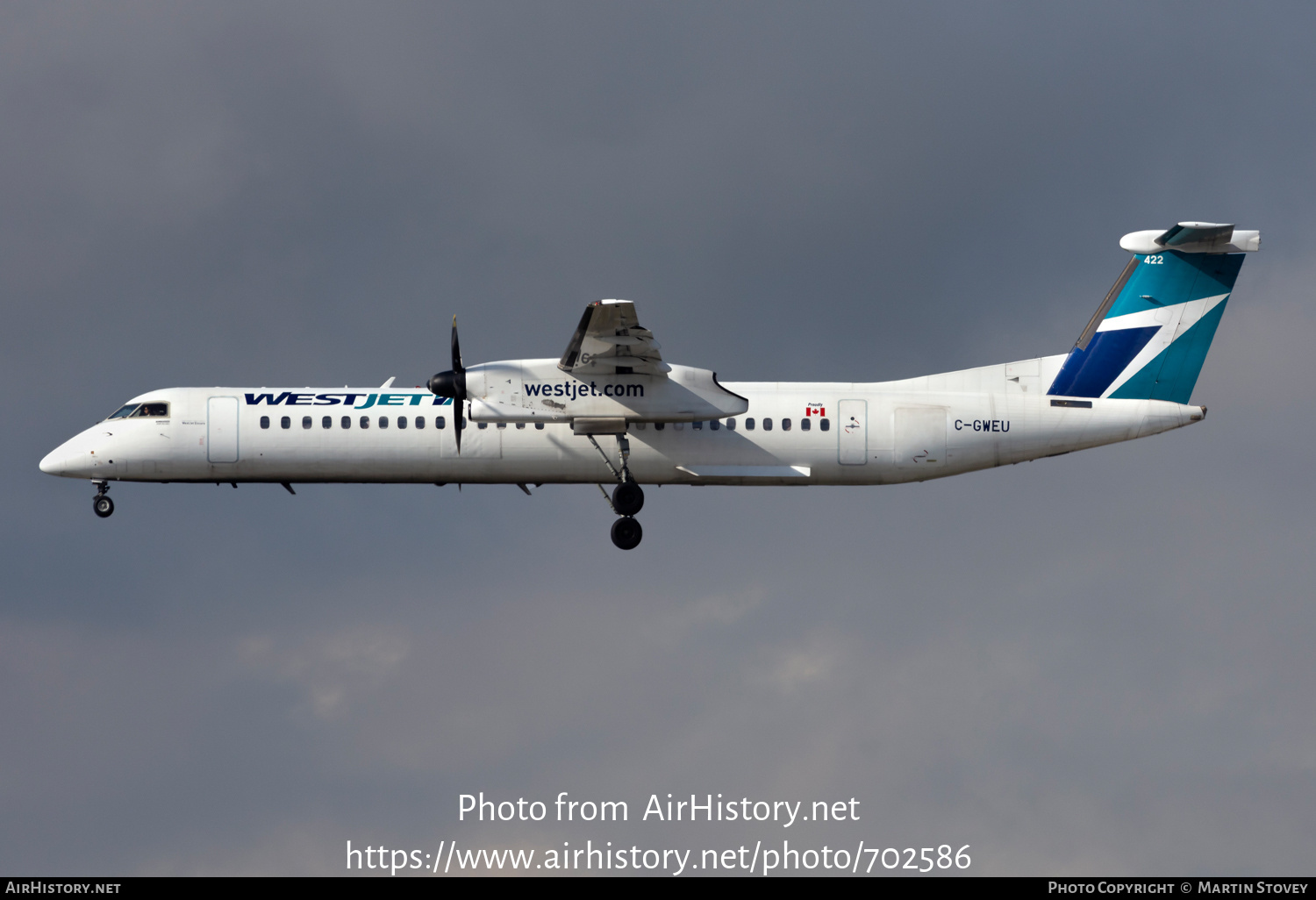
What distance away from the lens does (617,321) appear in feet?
96.9

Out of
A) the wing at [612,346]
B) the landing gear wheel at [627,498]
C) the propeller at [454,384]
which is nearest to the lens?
the wing at [612,346]

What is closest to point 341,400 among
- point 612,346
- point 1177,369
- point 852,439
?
point 612,346

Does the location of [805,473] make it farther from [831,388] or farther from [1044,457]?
[1044,457]

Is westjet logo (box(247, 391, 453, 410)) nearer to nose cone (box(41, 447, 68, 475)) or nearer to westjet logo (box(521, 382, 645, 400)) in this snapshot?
westjet logo (box(521, 382, 645, 400))

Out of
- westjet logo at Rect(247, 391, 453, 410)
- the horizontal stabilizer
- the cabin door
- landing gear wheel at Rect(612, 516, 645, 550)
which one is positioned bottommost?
landing gear wheel at Rect(612, 516, 645, 550)

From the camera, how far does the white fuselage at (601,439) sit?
106ft

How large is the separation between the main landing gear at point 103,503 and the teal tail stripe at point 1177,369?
22.0 m

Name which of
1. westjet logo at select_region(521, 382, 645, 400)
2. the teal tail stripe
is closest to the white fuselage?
the teal tail stripe

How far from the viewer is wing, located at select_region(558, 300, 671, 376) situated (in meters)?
29.3

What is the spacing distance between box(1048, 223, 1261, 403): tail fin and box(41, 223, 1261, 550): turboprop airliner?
0.04 m

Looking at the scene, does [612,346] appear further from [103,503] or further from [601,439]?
[103,503]

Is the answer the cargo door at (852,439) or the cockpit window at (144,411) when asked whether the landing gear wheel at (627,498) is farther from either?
the cockpit window at (144,411)

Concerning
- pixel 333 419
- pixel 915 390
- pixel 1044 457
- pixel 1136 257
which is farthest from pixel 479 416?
pixel 1136 257

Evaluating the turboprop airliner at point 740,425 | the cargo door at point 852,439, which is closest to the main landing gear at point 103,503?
the turboprop airliner at point 740,425
